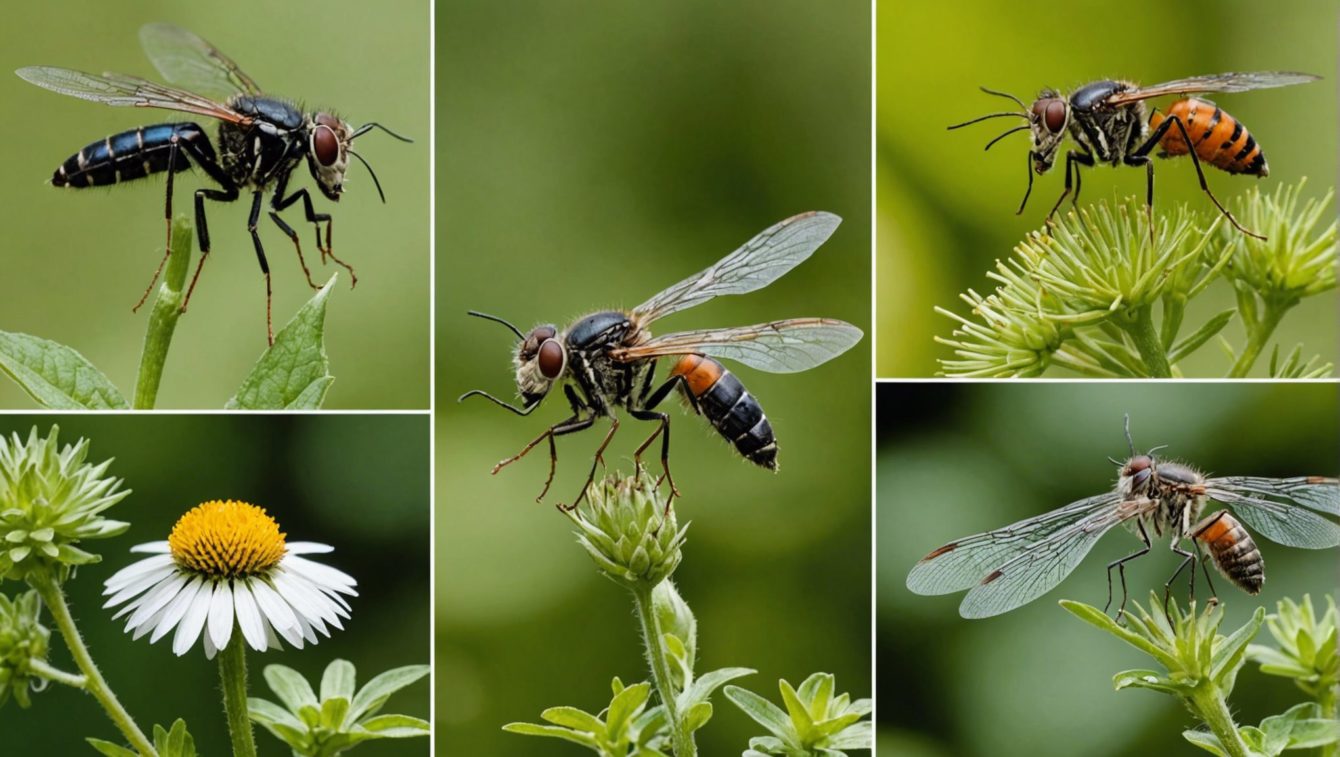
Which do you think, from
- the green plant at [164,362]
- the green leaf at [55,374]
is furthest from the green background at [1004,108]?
the green leaf at [55,374]

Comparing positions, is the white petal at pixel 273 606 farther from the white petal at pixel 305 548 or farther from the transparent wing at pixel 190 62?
the transparent wing at pixel 190 62

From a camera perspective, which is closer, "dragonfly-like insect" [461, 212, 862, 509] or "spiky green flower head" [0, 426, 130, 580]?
"spiky green flower head" [0, 426, 130, 580]

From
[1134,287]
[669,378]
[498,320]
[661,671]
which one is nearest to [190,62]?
[498,320]

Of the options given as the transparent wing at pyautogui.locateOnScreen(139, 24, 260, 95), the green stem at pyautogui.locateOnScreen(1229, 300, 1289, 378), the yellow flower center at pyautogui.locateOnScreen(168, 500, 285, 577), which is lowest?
the yellow flower center at pyautogui.locateOnScreen(168, 500, 285, 577)

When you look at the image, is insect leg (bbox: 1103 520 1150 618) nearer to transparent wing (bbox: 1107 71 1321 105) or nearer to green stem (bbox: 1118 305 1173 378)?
green stem (bbox: 1118 305 1173 378)

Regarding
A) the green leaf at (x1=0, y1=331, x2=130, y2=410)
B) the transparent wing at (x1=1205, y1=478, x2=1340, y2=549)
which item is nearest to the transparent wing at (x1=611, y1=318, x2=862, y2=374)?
the transparent wing at (x1=1205, y1=478, x2=1340, y2=549)

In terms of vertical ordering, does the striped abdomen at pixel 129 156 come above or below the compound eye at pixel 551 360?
above

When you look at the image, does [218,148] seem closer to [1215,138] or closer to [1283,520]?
[1215,138]
